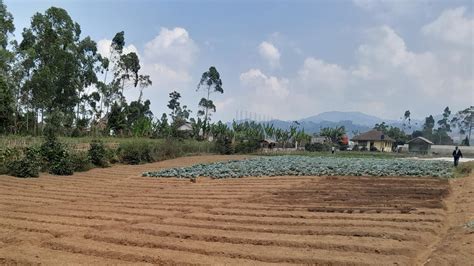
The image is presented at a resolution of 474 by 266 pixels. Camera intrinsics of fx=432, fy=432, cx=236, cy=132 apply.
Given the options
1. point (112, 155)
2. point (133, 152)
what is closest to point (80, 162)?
point (112, 155)

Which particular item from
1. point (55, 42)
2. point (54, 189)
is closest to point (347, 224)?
point (54, 189)

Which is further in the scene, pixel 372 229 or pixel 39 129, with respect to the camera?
pixel 39 129

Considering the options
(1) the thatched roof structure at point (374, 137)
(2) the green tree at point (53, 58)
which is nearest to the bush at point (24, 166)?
(2) the green tree at point (53, 58)

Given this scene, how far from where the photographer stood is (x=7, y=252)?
264 inches

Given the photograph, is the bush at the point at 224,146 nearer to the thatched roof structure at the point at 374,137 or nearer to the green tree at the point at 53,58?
the green tree at the point at 53,58

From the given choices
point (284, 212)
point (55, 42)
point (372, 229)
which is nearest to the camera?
point (372, 229)

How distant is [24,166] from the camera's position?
17625 millimetres

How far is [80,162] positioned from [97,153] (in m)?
1.86

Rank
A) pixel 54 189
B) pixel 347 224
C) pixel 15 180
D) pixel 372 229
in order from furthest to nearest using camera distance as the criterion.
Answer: pixel 15 180
pixel 54 189
pixel 347 224
pixel 372 229

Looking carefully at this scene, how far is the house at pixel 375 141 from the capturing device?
63581 mm

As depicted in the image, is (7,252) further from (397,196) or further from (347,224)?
(397,196)

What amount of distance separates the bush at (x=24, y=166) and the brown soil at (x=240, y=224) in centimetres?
178

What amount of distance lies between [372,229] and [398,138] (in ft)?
231

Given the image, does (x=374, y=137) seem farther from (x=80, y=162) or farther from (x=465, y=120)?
(x=80, y=162)
